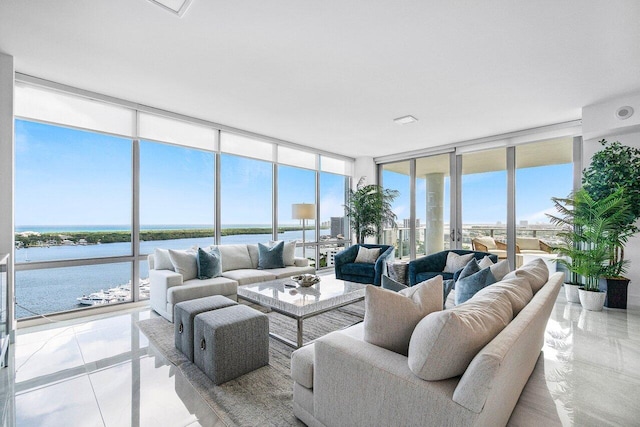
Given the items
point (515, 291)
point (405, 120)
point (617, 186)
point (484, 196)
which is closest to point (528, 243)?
point (484, 196)

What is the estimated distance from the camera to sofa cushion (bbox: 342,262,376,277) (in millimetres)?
4949

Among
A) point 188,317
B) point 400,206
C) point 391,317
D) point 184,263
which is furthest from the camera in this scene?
point 400,206

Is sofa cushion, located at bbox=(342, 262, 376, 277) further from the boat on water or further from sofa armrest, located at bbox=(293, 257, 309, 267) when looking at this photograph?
the boat on water

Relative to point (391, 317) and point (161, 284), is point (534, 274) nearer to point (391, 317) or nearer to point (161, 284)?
→ point (391, 317)

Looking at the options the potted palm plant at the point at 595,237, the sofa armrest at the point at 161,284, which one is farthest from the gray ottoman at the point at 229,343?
the potted palm plant at the point at 595,237

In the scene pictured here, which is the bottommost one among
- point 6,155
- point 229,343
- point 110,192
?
point 229,343

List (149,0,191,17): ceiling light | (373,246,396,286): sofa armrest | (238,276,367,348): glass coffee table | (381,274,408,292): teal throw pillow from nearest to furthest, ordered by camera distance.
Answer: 1. (381,274,408,292): teal throw pillow
2. (149,0,191,17): ceiling light
3. (238,276,367,348): glass coffee table
4. (373,246,396,286): sofa armrest

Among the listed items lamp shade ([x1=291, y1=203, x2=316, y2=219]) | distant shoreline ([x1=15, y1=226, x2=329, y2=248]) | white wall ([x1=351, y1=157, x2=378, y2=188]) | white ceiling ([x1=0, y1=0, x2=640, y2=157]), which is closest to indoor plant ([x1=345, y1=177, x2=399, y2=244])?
white wall ([x1=351, y1=157, x2=378, y2=188])

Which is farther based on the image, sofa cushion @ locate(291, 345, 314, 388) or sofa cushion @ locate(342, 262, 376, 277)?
sofa cushion @ locate(342, 262, 376, 277)

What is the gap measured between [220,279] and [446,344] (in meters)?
3.23

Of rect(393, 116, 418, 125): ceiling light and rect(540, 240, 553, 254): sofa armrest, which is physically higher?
rect(393, 116, 418, 125): ceiling light

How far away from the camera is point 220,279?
388 cm

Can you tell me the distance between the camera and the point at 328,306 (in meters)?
2.91

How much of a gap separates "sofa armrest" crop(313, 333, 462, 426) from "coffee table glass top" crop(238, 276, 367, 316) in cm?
115
